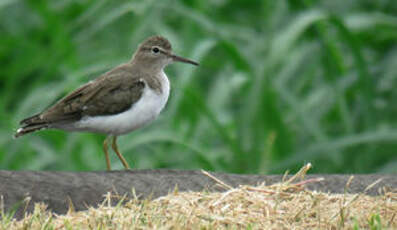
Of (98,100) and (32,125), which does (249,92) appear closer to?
(98,100)

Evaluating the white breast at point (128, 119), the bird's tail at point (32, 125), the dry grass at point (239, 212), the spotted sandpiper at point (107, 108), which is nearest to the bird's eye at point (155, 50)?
the spotted sandpiper at point (107, 108)

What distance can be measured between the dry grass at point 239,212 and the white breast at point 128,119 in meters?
1.19

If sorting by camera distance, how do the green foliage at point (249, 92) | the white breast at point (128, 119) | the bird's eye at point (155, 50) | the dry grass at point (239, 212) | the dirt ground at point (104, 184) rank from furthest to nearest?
1. the green foliage at point (249, 92)
2. the bird's eye at point (155, 50)
3. the white breast at point (128, 119)
4. the dirt ground at point (104, 184)
5. the dry grass at point (239, 212)

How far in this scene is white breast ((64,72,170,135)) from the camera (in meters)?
6.43

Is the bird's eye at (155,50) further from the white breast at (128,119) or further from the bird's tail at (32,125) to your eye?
the bird's tail at (32,125)

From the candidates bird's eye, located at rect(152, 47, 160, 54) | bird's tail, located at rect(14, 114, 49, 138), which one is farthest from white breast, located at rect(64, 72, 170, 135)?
bird's eye, located at rect(152, 47, 160, 54)

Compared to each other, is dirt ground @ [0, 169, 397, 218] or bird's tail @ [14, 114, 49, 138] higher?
bird's tail @ [14, 114, 49, 138]

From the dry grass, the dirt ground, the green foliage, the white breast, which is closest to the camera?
the dry grass

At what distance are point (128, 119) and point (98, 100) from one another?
0.27 m

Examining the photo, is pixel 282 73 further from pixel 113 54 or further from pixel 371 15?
pixel 113 54

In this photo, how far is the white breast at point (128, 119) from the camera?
6426 millimetres

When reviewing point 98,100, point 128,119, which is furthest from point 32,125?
point 128,119

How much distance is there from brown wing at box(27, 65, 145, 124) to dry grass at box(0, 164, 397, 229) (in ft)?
4.16

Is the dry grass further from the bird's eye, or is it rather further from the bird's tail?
the bird's eye
